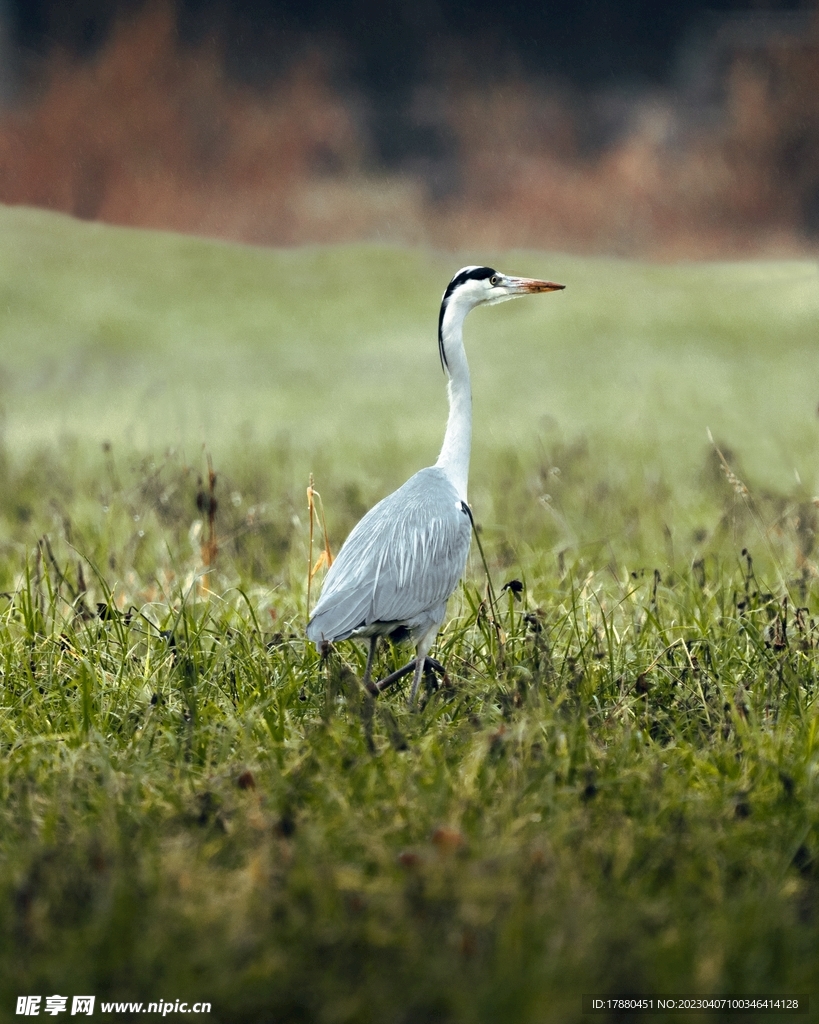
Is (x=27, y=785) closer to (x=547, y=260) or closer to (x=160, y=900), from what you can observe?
(x=160, y=900)

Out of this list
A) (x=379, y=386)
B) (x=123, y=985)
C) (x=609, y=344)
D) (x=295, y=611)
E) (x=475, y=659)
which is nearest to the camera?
(x=123, y=985)

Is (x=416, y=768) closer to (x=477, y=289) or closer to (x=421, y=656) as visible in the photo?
(x=421, y=656)

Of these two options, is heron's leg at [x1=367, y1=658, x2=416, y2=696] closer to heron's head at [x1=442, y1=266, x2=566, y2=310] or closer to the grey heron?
the grey heron

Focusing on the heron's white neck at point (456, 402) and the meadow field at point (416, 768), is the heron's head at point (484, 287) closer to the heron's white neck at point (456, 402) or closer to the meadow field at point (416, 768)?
the heron's white neck at point (456, 402)

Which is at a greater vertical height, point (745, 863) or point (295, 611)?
point (295, 611)

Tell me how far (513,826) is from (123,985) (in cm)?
95

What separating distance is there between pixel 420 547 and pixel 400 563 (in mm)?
109

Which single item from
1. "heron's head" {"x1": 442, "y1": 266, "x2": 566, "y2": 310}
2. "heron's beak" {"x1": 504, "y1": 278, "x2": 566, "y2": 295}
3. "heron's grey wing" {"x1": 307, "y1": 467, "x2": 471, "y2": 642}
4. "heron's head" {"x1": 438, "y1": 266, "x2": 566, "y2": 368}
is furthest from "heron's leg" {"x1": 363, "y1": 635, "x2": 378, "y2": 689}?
"heron's beak" {"x1": 504, "y1": 278, "x2": 566, "y2": 295}

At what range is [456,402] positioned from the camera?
4480mm

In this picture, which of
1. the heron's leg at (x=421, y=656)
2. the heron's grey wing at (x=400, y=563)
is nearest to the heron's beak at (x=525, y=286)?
the heron's grey wing at (x=400, y=563)

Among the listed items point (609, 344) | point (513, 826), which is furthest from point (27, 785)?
point (609, 344)

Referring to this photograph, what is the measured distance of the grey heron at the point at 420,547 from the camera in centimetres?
392

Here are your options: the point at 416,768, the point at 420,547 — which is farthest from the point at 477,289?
the point at 416,768

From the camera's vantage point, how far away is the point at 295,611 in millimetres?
4938
